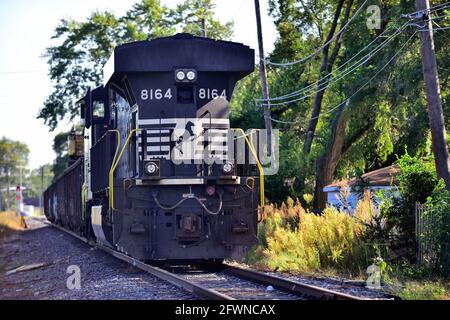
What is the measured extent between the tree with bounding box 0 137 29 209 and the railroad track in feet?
413

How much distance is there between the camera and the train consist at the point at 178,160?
1309 centimetres

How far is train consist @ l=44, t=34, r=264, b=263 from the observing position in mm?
13094

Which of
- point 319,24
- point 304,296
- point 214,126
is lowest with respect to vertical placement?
point 304,296

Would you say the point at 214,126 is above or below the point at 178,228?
above

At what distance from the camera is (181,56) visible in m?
14.1

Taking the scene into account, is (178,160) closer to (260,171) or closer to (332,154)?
(260,171)

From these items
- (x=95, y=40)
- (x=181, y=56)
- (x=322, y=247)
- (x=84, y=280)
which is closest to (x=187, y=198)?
(x=84, y=280)

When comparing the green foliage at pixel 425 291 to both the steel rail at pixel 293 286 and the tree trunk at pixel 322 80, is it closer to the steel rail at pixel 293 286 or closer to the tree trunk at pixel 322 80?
the steel rail at pixel 293 286

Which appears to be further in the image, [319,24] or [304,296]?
[319,24]

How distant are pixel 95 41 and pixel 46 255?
2916cm

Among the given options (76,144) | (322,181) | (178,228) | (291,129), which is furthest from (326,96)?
(178,228)
